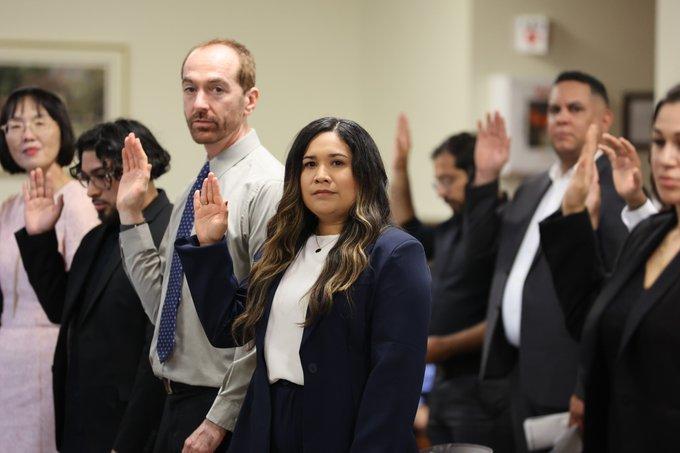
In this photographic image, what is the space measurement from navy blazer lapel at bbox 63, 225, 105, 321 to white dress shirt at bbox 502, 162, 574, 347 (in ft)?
4.70

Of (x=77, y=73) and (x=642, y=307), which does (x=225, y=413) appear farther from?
(x=77, y=73)

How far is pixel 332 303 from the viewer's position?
2094 mm

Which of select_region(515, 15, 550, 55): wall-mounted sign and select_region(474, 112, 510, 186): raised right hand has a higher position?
select_region(515, 15, 550, 55): wall-mounted sign

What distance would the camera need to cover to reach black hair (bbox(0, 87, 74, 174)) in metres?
3.56

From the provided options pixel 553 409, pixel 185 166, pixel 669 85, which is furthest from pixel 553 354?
pixel 185 166

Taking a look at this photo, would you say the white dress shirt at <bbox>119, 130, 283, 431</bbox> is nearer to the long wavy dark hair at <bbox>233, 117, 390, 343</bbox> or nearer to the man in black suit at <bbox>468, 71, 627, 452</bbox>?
the long wavy dark hair at <bbox>233, 117, 390, 343</bbox>

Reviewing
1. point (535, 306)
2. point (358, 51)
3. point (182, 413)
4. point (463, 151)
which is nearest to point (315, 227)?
point (182, 413)

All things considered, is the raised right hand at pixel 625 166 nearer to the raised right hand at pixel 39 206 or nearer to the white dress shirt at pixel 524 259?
the white dress shirt at pixel 524 259

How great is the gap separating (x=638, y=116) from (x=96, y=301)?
366cm

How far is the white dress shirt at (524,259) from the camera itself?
143 inches

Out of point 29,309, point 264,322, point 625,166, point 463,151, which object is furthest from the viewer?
point 463,151

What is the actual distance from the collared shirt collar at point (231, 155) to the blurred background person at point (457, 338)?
1.39 m

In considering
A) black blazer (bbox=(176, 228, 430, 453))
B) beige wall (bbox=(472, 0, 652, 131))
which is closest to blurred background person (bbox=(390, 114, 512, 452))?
beige wall (bbox=(472, 0, 652, 131))

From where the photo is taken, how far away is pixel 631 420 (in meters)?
2.58
